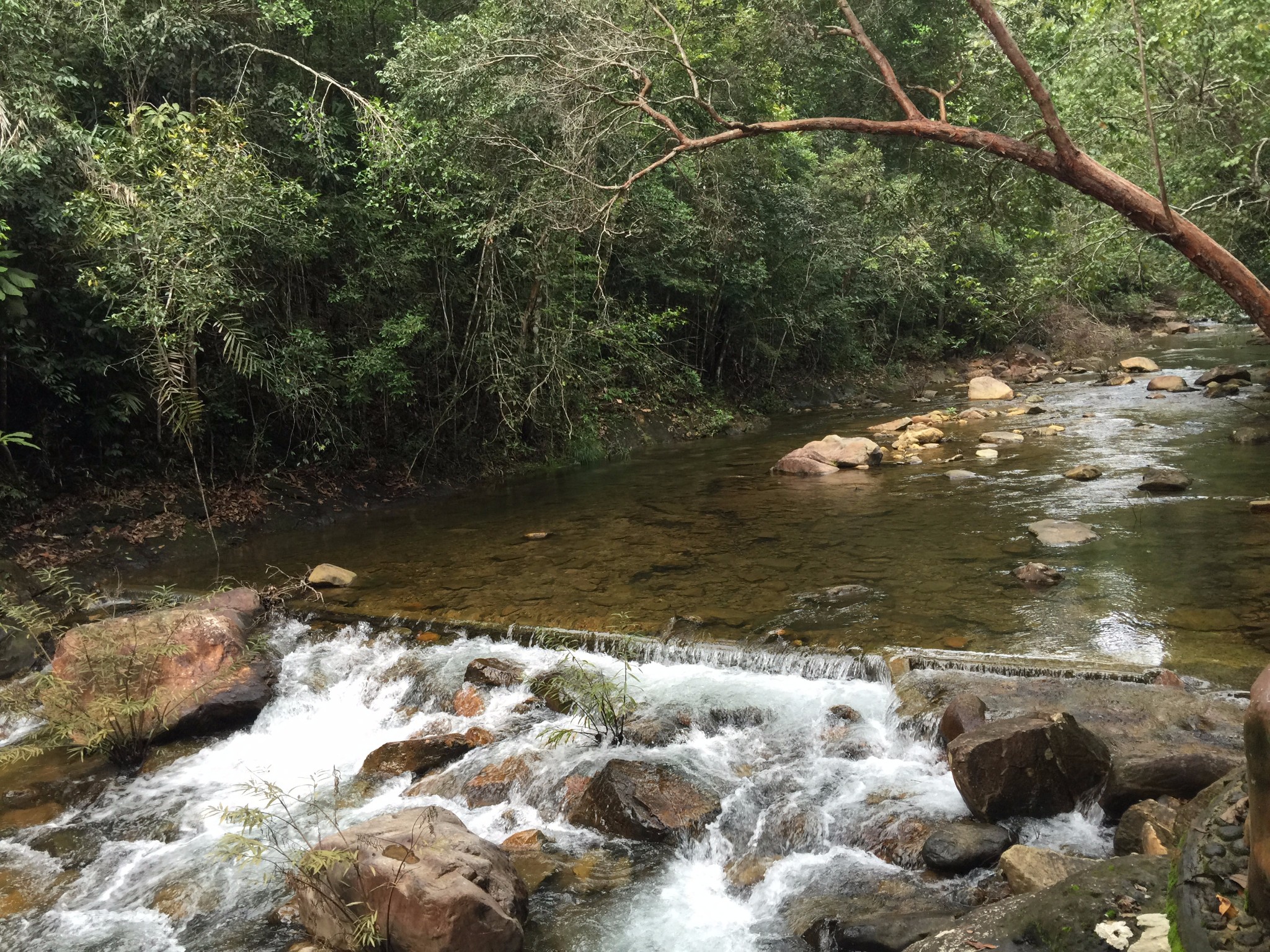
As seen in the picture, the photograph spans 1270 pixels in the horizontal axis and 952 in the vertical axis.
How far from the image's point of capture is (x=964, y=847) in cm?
436

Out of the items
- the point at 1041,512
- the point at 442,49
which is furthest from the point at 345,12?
the point at 1041,512

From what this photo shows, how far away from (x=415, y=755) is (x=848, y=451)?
963cm

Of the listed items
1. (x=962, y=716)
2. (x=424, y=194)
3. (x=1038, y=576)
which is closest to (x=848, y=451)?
(x=1038, y=576)

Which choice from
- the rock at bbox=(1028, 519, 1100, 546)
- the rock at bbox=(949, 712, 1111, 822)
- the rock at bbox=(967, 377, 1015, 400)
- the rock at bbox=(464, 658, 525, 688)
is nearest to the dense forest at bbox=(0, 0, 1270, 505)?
the rock at bbox=(1028, 519, 1100, 546)

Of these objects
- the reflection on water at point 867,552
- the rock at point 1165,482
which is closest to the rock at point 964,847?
the reflection on water at point 867,552

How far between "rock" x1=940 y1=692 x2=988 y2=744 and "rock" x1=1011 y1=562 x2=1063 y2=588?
250 cm

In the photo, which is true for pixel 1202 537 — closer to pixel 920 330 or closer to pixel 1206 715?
pixel 1206 715

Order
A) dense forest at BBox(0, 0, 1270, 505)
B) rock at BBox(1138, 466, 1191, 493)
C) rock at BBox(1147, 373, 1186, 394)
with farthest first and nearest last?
rock at BBox(1147, 373, 1186, 394), rock at BBox(1138, 466, 1191, 493), dense forest at BBox(0, 0, 1270, 505)

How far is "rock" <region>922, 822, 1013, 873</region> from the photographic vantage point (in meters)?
4.32

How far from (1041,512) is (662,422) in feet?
33.1

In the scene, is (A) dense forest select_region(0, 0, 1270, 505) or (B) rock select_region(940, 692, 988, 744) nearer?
(B) rock select_region(940, 692, 988, 744)

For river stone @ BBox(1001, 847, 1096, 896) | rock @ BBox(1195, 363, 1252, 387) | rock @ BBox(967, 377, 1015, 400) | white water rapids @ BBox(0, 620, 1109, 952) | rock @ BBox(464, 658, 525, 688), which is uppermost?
rock @ BBox(1195, 363, 1252, 387)

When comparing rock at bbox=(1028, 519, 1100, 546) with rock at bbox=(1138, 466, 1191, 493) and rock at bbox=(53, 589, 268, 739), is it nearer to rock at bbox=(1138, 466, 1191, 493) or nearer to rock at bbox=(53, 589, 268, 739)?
rock at bbox=(1138, 466, 1191, 493)

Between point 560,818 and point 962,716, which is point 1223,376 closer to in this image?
point 962,716
